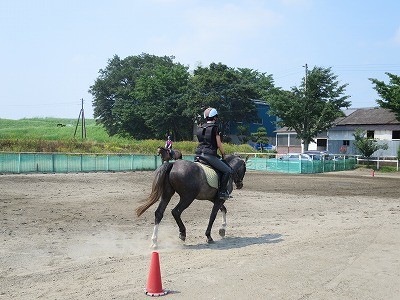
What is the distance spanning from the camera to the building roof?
165 ft

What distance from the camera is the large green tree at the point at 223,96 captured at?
63.0 m

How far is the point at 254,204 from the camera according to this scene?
662 inches

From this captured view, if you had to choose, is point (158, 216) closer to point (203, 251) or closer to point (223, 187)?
point (203, 251)

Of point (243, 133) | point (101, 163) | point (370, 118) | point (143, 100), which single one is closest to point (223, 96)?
point (243, 133)

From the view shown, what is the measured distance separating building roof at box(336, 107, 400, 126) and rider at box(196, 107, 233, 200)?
43.5m

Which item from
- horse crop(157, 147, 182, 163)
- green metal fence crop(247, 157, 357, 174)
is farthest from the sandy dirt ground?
green metal fence crop(247, 157, 357, 174)

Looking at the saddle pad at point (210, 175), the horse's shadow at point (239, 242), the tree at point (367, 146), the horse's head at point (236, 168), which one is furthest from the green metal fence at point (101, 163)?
the horse's shadow at point (239, 242)

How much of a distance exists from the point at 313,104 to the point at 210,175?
4042 cm

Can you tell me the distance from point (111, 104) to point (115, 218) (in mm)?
76917

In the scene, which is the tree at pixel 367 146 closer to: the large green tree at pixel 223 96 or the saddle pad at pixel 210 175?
the large green tree at pixel 223 96

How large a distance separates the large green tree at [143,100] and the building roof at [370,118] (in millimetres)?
23639

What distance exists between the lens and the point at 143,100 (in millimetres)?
72438

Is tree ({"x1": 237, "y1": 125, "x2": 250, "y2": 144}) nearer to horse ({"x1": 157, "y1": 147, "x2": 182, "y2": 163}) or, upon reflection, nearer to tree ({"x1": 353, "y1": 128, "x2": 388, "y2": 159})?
tree ({"x1": 353, "y1": 128, "x2": 388, "y2": 159})

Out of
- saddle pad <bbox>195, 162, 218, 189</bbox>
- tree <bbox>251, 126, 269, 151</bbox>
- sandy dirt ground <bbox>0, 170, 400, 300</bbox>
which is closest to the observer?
sandy dirt ground <bbox>0, 170, 400, 300</bbox>
